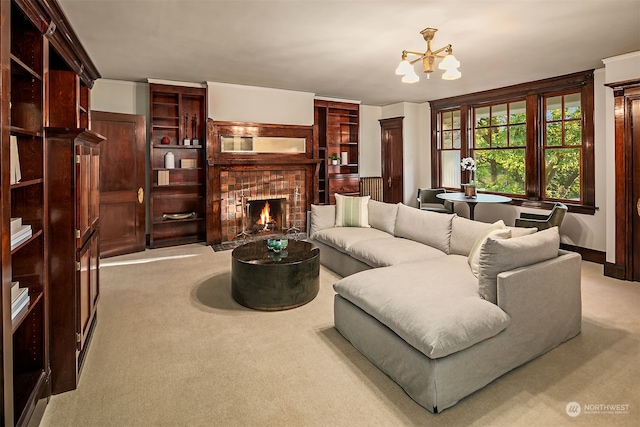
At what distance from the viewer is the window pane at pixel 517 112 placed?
5.99m

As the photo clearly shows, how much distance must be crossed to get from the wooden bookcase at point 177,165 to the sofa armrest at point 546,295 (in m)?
5.07

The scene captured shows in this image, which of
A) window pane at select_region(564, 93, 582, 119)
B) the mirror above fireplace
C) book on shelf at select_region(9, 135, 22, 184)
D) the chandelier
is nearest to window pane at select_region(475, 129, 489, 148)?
window pane at select_region(564, 93, 582, 119)

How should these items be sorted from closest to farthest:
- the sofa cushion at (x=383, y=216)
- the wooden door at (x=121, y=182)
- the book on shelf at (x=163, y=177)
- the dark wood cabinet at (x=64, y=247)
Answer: the dark wood cabinet at (x=64, y=247) → the sofa cushion at (x=383, y=216) → the wooden door at (x=121, y=182) → the book on shelf at (x=163, y=177)

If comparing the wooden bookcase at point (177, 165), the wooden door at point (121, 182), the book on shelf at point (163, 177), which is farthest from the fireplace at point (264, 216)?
the wooden door at point (121, 182)

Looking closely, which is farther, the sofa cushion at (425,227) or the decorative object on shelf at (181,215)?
the decorative object on shelf at (181,215)

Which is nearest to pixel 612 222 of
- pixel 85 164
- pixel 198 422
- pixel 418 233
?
pixel 418 233

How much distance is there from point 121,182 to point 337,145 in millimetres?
4181

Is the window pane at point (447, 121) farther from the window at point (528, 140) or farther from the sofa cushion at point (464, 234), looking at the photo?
the sofa cushion at point (464, 234)

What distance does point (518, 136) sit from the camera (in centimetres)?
611

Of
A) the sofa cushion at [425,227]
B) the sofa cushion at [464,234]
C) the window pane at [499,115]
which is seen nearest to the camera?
the sofa cushion at [464,234]

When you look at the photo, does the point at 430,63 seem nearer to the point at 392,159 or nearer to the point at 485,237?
the point at 485,237

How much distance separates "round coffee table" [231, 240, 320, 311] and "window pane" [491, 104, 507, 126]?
185 inches

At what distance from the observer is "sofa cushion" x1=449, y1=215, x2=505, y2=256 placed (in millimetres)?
3383

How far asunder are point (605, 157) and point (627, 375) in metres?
3.59
